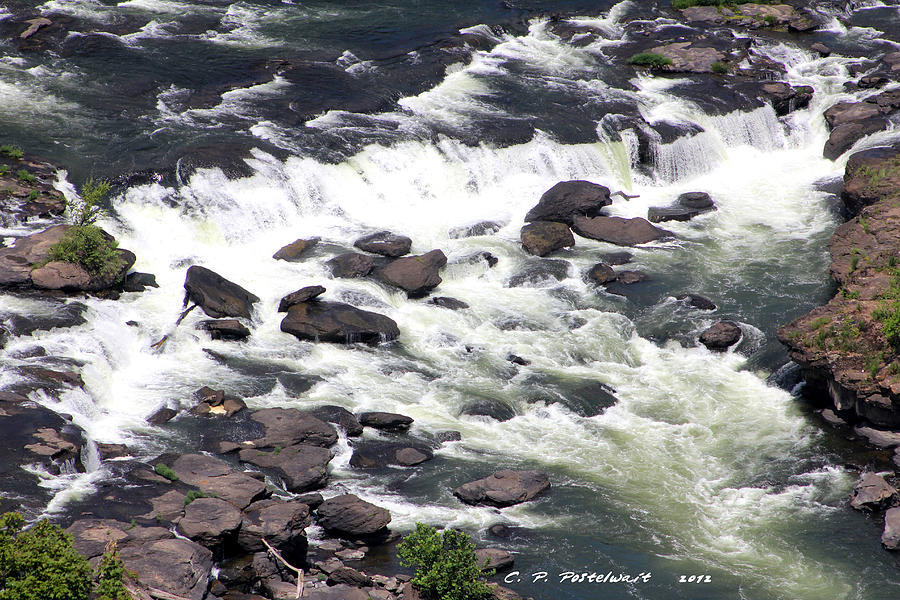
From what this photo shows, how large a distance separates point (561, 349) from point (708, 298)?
4927 millimetres

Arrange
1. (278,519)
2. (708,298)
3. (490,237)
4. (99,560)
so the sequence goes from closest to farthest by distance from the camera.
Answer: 1. (99,560)
2. (278,519)
3. (708,298)
4. (490,237)

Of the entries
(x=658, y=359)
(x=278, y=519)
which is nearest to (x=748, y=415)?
(x=658, y=359)

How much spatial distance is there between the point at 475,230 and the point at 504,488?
12.5 m

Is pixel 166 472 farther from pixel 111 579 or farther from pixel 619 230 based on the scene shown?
pixel 619 230

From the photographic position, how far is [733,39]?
42562 millimetres

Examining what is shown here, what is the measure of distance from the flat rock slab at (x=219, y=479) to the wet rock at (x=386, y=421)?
11.1 ft

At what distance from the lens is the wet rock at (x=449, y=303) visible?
25047 millimetres

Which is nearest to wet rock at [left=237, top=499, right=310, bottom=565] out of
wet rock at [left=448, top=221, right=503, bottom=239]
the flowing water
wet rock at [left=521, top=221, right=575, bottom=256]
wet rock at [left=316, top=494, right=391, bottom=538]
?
wet rock at [left=316, top=494, right=391, bottom=538]

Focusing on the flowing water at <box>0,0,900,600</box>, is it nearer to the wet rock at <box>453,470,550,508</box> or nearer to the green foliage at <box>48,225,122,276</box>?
the wet rock at <box>453,470,550,508</box>

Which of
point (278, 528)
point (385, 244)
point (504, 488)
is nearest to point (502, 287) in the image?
point (385, 244)

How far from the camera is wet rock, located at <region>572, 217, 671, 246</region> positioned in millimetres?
28906

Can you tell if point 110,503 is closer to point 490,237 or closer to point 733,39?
point 490,237

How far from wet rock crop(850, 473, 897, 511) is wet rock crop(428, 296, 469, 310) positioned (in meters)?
10.5

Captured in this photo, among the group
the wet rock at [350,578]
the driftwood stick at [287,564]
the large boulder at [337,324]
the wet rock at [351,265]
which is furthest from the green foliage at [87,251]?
the wet rock at [350,578]
